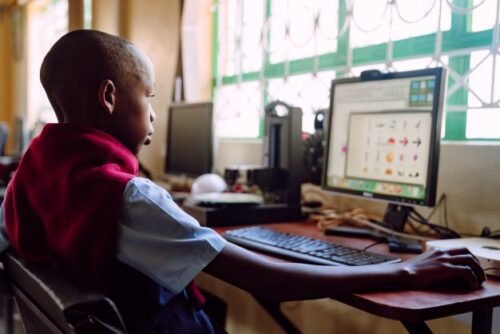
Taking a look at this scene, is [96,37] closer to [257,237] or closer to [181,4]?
[257,237]

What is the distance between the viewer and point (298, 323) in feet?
6.21

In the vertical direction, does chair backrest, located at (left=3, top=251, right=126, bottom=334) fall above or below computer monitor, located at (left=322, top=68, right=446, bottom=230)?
below

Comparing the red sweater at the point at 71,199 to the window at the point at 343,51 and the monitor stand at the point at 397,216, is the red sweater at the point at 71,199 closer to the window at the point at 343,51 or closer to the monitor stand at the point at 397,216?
the monitor stand at the point at 397,216

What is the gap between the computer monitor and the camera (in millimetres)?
1216

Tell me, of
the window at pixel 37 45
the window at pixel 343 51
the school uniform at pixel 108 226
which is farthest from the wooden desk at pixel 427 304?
the window at pixel 37 45

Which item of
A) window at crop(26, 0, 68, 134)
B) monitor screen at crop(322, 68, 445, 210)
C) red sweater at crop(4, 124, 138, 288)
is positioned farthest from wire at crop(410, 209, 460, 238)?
window at crop(26, 0, 68, 134)

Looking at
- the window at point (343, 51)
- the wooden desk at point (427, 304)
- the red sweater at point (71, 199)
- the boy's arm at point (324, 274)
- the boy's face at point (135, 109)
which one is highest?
the window at point (343, 51)

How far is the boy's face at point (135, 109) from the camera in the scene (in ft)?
2.94

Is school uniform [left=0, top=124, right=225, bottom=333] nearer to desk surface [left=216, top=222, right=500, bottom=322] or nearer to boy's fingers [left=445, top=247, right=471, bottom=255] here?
desk surface [left=216, top=222, right=500, bottom=322]

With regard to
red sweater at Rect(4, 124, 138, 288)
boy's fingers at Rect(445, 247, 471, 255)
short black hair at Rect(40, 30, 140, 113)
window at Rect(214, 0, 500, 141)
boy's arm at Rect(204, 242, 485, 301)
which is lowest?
boy's arm at Rect(204, 242, 485, 301)

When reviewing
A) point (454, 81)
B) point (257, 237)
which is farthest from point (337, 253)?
point (454, 81)

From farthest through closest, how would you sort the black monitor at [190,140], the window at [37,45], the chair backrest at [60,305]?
the window at [37,45] < the black monitor at [190,140] < the chair backrest at [60,305]

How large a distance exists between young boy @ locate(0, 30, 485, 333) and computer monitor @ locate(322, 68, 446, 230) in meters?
0.36

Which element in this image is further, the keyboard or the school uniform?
the keyboard
